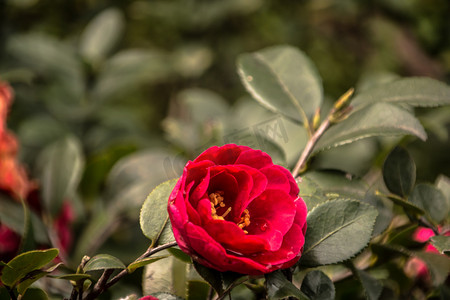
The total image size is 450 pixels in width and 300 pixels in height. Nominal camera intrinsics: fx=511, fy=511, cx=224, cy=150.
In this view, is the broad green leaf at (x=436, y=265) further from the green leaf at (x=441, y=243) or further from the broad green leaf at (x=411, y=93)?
the broad green leaf at (x=411, y=93)

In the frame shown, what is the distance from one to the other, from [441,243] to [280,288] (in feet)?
0.57

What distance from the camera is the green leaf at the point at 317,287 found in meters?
0.46

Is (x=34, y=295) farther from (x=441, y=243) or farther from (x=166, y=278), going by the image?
(x=441, y=243)

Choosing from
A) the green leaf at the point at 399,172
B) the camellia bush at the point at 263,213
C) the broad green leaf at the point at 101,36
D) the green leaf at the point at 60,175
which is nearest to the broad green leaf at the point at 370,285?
the camellia bush at the point at 263,213

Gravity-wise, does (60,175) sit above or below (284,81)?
below

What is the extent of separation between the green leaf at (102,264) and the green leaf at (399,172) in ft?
0.98

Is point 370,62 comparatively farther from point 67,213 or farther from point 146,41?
point 67,213

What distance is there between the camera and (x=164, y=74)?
1.40 metres

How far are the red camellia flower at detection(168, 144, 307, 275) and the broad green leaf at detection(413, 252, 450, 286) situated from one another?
17 centimetres

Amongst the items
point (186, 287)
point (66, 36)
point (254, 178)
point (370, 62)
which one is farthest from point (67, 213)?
point (370, 62)

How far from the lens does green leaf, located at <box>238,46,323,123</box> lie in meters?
0.63

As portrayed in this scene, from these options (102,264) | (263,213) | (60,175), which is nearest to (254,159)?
(263,213)

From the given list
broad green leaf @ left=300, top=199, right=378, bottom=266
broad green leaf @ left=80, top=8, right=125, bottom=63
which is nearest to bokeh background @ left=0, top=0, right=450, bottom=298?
broad green leaf @ left=80, top=8, right=125, bottom=63

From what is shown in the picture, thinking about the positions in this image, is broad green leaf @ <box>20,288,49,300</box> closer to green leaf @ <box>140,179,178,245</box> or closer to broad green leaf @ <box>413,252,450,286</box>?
green leaf @ <box>140,179,178,245</box>
